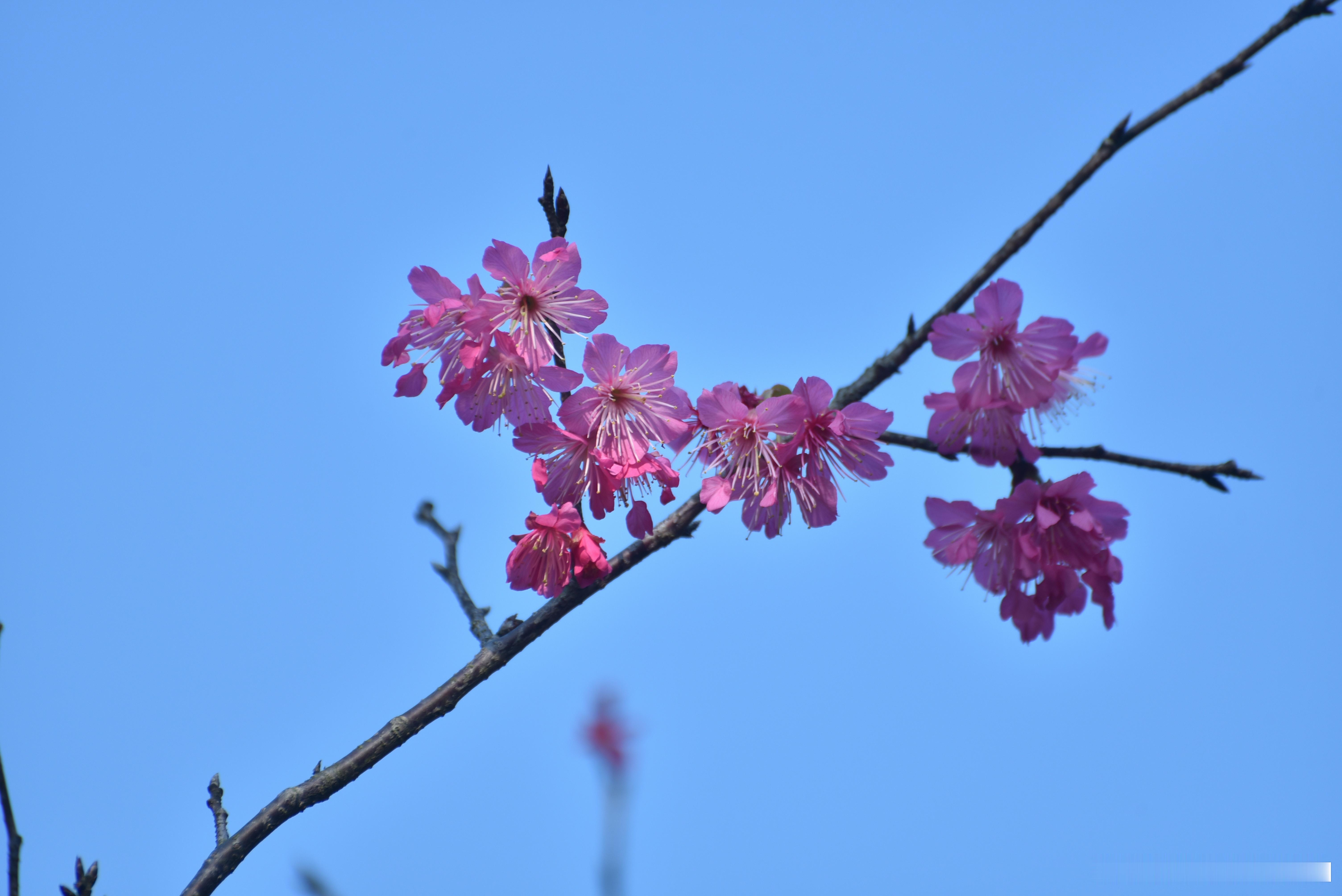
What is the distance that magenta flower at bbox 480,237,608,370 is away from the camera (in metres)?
2.37

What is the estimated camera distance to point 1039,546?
8.14ft

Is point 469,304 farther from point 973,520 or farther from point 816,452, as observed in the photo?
point 973,520

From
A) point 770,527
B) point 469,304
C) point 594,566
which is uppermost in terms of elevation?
point 469,304

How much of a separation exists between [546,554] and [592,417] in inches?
15.9

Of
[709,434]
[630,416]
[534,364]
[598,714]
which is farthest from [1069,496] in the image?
[598,714]

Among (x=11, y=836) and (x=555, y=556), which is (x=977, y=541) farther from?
(x=11, y=836)

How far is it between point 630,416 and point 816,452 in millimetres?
537

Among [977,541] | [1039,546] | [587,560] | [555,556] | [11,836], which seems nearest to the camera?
[11,836]

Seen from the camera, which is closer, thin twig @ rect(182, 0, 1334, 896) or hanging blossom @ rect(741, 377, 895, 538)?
thin twig @ rect(182, 0, 1334, 896)

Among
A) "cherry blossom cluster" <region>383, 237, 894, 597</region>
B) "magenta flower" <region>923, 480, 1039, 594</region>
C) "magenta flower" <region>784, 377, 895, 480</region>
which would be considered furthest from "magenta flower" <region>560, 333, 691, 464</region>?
"magenta flower" <region>923, 480, 1039, 594</region>

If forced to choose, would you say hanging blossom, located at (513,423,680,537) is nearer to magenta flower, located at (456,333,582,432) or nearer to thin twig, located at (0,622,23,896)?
magenta flower, located at (456,333,582,432)

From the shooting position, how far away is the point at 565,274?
2387 millimetres

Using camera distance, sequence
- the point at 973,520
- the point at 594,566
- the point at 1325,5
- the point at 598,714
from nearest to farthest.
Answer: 1. the point at 1325,5
2. the point at 594,566
3. the point at 973,520
4. the point at 598,714

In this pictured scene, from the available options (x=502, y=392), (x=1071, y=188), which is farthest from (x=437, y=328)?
(x=1071, y=188)
